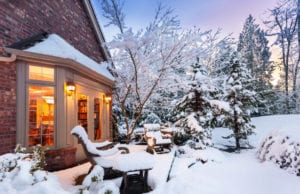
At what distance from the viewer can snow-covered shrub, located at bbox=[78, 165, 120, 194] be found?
8.82ft

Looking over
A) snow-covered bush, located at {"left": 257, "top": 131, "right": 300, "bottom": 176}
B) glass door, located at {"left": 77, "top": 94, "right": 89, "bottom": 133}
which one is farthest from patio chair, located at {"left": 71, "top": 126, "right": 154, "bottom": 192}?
snow-covered bush, located at {"left": 257, "top": 131, "right": 300, "bottom": 176}

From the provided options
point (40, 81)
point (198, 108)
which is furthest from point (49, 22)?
point (198, 108)

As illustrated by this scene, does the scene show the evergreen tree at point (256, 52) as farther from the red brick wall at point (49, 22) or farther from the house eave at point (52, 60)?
the house eave at point (52, 60)

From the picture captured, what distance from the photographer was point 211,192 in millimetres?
4602

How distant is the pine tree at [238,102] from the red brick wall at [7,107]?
874cm

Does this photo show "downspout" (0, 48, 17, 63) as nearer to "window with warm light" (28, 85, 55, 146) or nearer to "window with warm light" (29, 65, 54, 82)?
"window with warm light" (29, 65, 54, 82)

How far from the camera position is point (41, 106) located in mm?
5605

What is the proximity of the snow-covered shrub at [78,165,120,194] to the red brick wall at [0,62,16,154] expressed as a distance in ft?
8.99

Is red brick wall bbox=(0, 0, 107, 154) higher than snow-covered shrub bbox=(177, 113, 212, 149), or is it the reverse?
red brick wall bbox=(0, 0, 107, 154)

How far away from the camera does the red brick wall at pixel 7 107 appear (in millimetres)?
4777

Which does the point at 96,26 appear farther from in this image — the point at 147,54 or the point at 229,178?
the point at 229,178

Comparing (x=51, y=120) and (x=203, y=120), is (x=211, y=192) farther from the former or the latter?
(x=203, y=120)

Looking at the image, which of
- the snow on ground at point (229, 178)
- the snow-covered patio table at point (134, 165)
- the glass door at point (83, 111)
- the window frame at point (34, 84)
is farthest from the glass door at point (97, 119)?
the snow-covered patio table at point (134, 165)

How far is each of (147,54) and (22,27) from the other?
191 inches
